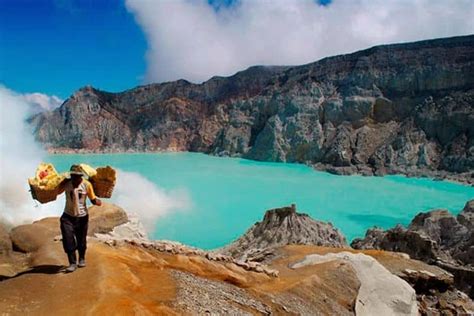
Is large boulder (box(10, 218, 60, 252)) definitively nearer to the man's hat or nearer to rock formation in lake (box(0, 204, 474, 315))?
rock formation in lake (box(0, 204, 474, 315))

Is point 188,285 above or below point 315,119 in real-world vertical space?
below

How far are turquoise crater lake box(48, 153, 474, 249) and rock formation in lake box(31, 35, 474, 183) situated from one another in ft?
32.5

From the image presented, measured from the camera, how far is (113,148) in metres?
114

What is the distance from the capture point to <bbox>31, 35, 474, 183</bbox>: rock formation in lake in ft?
224

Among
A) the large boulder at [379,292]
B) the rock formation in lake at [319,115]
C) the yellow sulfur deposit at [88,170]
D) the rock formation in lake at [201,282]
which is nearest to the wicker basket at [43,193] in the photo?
the yellow sulfur deposit at [88,170]

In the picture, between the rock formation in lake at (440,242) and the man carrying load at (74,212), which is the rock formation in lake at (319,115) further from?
the man carrying load at (74,212)

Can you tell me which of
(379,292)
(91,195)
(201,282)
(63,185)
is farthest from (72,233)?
(379,292)

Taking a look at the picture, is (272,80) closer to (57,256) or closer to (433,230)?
(433,230)

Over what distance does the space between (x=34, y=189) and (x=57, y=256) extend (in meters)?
2.08

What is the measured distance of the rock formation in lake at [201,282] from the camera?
676 cm

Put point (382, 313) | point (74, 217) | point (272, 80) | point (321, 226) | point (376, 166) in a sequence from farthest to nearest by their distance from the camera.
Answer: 1. point (272, 80)
2. point (376, 166)
3. point (321, 226)
4. point (382, 313)
5. point (74, 217)

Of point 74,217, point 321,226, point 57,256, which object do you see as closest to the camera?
point 74,217

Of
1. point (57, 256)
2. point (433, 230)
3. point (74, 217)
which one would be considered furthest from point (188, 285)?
point (433, 230)

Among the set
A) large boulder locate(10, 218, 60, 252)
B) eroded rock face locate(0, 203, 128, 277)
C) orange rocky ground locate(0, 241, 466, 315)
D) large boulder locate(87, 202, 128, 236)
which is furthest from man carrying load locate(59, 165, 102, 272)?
large boulder locate(87, 202, 128, 236)
